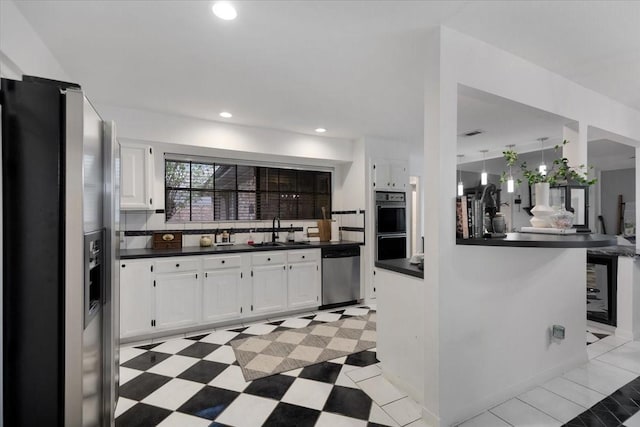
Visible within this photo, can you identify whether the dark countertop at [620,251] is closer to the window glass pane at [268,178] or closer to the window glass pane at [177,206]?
the window glass pane at [268,178]

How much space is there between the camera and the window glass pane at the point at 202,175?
4.05 meters

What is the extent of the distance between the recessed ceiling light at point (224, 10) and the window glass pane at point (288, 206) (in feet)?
9.87

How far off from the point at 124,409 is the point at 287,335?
156 cm

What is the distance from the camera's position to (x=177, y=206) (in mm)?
3953

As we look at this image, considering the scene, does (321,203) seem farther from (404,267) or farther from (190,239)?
(404,267)

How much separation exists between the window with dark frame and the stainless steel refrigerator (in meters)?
2.82

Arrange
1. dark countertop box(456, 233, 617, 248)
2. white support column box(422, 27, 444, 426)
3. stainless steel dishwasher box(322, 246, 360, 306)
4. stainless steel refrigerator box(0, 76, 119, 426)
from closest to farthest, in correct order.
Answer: stainless steel refrigerator box(0, 76, 119, 426) < dark countertop box(456, 233, 617, 248) < white support column box(422, 27, 444, 426) < stainless steel dishwasher box(322, 246, 360, 306)

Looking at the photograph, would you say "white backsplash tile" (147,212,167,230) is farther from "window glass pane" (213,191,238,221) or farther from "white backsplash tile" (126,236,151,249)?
"window glass pane" (213,191,238,221)

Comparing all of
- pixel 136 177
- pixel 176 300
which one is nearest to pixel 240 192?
pixel 136 177

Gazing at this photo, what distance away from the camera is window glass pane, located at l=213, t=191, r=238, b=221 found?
4.19 metres

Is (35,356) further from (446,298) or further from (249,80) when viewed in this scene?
(249,80)

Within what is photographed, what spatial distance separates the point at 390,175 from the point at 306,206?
1.39 metres

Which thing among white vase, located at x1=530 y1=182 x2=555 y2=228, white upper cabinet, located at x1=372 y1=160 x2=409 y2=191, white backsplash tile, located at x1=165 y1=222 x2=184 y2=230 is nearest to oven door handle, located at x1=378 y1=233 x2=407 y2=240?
white upper cabinet, located at x1=372 y1=160 x2=409 y2=191

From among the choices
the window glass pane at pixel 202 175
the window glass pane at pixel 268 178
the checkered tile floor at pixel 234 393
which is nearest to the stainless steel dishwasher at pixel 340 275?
the window glass pane at pixel 268 178
